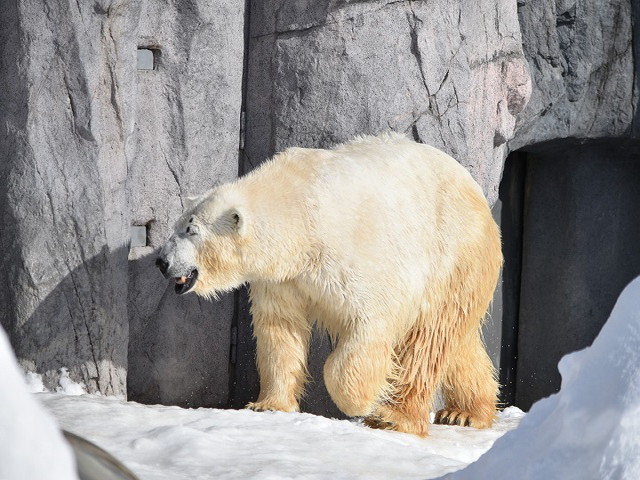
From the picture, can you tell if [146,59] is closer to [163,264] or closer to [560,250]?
[163,264]

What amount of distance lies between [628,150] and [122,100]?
179 inches

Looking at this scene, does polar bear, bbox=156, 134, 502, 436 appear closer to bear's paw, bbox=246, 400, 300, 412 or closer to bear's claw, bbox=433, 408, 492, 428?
bear's paw, bbox=246, 400, 300, 412

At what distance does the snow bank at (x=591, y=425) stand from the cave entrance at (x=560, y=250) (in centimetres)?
558

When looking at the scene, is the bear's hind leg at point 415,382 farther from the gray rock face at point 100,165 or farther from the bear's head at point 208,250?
the gray rock face at point 100,165

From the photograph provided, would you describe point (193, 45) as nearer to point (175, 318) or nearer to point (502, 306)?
point (175, 318)

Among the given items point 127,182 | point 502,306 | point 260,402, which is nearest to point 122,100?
point 127,182

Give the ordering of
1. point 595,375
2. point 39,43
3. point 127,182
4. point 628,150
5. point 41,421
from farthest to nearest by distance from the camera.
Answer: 1. point 628,150
2. point 127,182
3. point 39,43
4. point 595,375
5. point 41,421

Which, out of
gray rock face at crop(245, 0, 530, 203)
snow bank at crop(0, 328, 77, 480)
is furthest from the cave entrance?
snow bank at crop(0, 328, 77, 480)

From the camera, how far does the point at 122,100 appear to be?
5.75m

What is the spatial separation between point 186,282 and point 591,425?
2653 millimetres

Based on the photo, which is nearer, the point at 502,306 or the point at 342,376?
the point at 342,376

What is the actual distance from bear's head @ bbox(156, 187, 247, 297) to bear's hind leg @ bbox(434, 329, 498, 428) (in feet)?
4.93

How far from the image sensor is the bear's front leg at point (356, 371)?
17.5ft

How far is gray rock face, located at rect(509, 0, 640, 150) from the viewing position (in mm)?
7902
